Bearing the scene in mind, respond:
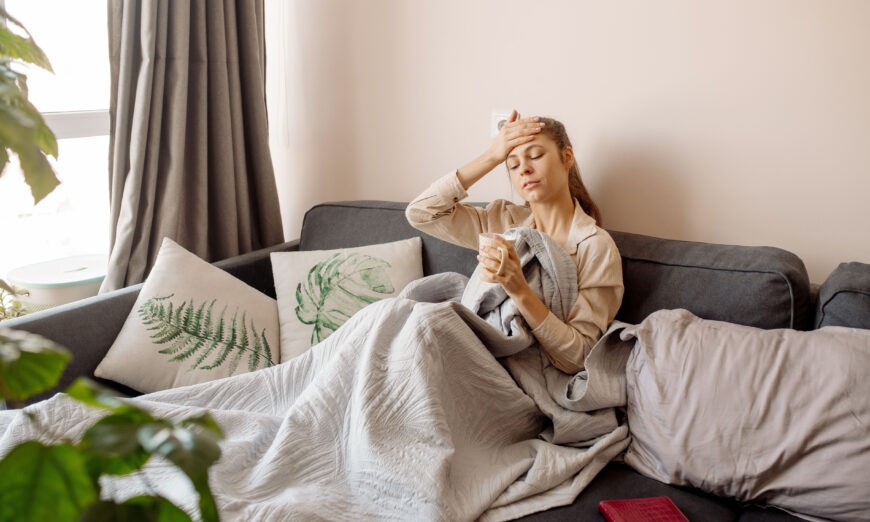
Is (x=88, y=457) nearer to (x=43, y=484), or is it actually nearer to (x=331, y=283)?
(x=43, y=484)

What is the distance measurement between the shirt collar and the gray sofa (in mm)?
94

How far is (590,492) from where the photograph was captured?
144 cm

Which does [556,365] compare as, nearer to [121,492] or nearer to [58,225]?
[121,492]

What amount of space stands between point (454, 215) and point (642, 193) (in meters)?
0.52

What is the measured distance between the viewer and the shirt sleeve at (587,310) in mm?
1672

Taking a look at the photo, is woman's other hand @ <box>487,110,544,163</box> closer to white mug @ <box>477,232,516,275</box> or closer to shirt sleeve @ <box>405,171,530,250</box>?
shirt sleeve @ <box>405,171,530,250</box>

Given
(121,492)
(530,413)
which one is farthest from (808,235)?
(121,492)

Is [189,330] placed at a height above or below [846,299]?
below

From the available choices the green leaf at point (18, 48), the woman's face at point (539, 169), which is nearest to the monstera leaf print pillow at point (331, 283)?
the woman's face at point (539, 169)

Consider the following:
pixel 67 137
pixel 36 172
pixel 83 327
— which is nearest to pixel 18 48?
pixel 36 172

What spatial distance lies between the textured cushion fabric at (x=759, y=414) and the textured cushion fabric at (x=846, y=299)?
7 centimetres

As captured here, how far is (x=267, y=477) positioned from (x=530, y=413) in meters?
0.60

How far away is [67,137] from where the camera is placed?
2.22 m

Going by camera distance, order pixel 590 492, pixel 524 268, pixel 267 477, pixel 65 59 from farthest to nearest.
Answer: pixel 65 59, pixel 524 268, pixel 590 492, pixel 267 477
